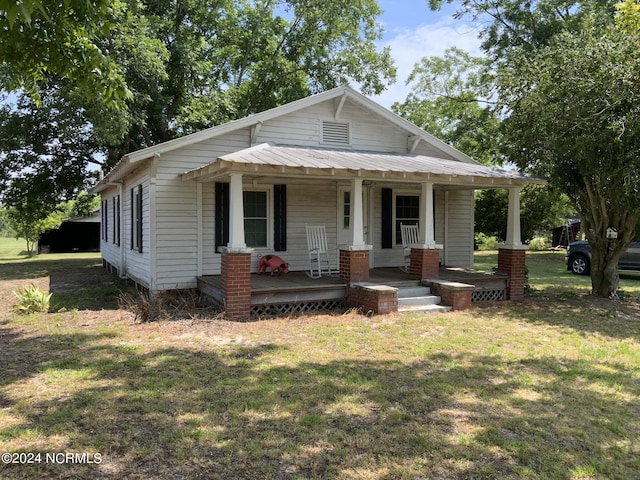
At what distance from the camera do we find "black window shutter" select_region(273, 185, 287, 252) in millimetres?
9898

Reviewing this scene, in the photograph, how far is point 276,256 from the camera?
9.79 metres

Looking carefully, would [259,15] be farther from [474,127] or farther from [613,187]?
[613,187]

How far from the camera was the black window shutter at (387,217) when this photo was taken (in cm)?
1108

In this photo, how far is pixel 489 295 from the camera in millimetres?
9578

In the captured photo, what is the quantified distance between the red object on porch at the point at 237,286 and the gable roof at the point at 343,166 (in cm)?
135

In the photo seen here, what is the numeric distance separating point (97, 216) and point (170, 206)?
25.3m

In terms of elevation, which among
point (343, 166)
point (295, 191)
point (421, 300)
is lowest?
point (421, 300)

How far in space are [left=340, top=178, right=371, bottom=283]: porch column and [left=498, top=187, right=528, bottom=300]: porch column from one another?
3219 millimetres

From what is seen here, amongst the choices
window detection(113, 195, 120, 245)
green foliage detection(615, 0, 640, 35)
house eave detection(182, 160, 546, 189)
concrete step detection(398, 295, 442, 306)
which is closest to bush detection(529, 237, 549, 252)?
house eave detection(182, 160, 546, 189)

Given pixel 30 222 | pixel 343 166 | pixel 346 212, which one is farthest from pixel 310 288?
pixel 30 222

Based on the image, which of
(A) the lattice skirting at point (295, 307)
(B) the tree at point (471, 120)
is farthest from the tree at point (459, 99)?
(A) the lattice skirting at point (295, 307)

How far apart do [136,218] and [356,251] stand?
5078 millimetres

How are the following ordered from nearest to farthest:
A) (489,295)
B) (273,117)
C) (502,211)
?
1. (489,295)
2. (273,117)
3. (502,211)

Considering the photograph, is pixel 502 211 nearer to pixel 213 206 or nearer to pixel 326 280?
pixel 326 280
